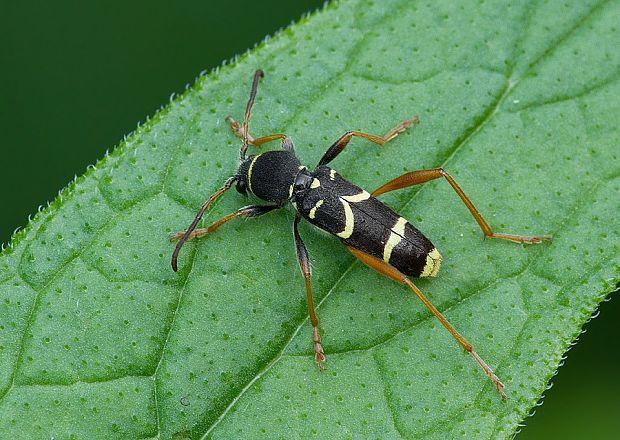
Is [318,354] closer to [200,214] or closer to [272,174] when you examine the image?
[200,214]

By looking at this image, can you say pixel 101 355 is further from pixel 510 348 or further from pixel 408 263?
pixel 510 348

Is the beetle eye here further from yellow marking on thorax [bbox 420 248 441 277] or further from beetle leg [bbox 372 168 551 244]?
yellow marking on thorax [bbox 420 248 441 277]

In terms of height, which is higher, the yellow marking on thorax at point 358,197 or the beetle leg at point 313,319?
the yellow marking on thorax at point 358,197

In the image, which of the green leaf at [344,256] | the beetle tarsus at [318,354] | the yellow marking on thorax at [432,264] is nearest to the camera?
the green leaf at [344,256]

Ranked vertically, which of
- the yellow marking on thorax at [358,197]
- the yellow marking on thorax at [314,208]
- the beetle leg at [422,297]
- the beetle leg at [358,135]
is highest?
the beetle leg at [358,135]

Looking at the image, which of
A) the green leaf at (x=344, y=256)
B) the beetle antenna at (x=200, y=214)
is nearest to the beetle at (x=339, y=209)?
the beetle antenna at (x=200, y=214)

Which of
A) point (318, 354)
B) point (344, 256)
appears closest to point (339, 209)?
point (344, 256)

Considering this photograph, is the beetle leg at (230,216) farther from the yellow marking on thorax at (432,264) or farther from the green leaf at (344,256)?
the yellow marking on thorax at (432,264)
